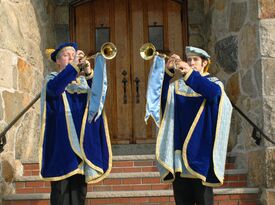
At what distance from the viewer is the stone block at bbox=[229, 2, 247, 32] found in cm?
546

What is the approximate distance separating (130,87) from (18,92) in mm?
1871

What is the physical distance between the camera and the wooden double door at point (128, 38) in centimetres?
691

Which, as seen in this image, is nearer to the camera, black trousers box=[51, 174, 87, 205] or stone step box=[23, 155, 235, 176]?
black trousers box=[51, 174, 87, 205]

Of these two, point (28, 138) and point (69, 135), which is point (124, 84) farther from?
point (69, 135)

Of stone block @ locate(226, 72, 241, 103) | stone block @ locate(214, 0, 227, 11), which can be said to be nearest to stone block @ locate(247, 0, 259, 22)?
stone block @ locate(226, 72, 241, 103)

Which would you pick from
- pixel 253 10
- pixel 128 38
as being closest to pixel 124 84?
pixel 128 38

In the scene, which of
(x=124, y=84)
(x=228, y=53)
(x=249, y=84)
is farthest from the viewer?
(x=124, y=84)

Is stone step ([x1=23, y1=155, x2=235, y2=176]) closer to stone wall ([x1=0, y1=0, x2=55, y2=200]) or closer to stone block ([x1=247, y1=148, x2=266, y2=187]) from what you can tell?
stone wall ([x1=0, y1=0, x2=55, y2=200])

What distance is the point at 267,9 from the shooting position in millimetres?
4945

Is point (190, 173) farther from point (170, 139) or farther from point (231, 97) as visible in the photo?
point (231, 97)

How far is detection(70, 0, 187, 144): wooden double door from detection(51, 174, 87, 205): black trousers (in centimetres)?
328

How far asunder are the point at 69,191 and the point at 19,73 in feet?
7.38

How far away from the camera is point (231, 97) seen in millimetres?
5746

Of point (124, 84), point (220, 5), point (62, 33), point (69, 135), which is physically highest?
point (220, 5)
